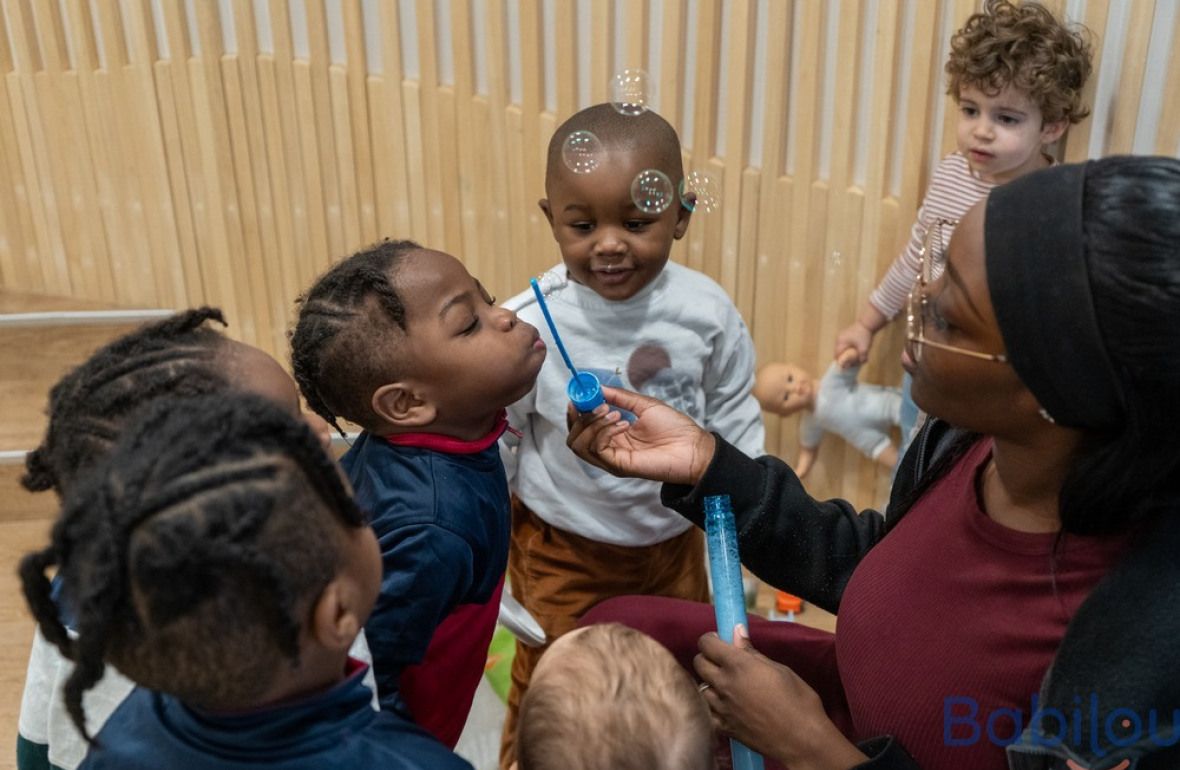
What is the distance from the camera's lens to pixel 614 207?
6.19 ft

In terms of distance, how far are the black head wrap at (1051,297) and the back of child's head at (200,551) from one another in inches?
25.9

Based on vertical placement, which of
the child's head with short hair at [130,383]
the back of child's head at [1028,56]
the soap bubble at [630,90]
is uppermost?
the back of child's head at [1028,56]

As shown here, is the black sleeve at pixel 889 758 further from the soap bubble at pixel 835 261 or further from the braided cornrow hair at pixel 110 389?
the soap bubble at pixel 835 261

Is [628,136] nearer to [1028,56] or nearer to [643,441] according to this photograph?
[643,441]

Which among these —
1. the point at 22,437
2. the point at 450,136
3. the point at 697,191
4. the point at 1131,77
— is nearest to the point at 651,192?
the point at 697,191

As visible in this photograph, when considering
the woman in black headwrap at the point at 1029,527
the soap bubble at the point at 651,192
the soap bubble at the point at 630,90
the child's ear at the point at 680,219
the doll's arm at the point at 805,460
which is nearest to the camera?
the woman in black headwrap at the point at 1029,527

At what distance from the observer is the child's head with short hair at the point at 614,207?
1879 millimetres

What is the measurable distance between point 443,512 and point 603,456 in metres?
0.30

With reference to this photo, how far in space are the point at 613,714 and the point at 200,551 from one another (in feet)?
1.50

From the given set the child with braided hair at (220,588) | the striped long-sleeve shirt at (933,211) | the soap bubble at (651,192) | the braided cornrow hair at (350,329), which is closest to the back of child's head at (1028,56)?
the striped long-sleeve shirt at (933,211)

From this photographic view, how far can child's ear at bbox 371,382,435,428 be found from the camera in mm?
1494

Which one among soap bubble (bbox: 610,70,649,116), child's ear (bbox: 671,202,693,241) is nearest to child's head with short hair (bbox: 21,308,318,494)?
child's ear (bbox: 671,202,693,241)

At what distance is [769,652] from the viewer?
5.23 feet

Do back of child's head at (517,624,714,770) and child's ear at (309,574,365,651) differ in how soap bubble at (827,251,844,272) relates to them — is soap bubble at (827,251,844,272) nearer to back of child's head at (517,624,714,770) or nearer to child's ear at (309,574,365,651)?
back of child's head at (517,624,714,770)
